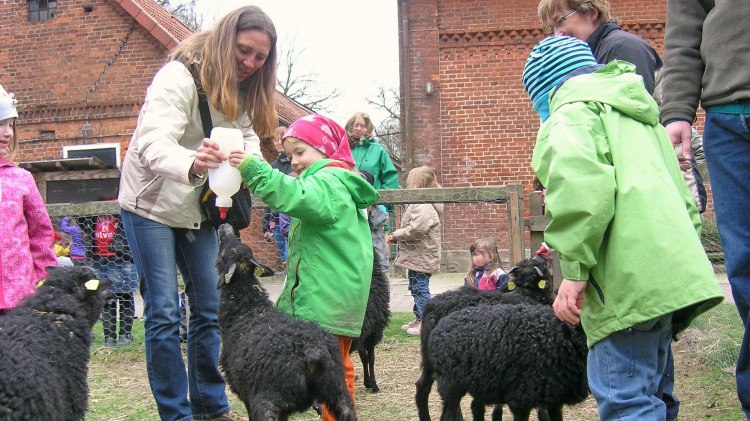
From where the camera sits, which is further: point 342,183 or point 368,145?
point 368,145

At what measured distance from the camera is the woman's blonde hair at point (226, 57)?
13.2ft

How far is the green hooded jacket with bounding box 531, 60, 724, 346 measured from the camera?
2656mm

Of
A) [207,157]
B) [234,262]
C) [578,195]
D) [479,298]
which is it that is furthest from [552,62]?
[479,298]

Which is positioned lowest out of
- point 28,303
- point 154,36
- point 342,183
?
point 28,303

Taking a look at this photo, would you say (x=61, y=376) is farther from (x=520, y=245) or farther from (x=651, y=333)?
(x=520, y=245)

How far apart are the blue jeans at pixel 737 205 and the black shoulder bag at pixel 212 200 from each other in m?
2.58

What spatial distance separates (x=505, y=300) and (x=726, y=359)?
2.06m

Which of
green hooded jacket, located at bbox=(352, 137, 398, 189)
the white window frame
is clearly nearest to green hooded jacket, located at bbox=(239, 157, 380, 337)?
green hooded jacket, located at bbox=(352, 137, 398, 189)

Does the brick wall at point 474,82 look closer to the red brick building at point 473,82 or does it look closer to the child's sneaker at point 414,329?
the red brick building at point 473,82

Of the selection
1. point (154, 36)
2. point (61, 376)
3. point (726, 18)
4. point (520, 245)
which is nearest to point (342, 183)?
point (61, 376)

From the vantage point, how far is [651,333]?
9.04 feet

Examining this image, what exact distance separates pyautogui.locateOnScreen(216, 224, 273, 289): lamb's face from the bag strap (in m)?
0.60

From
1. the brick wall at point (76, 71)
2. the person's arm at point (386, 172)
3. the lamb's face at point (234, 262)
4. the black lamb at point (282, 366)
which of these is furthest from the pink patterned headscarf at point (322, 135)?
the brick wall at point (76, 71)

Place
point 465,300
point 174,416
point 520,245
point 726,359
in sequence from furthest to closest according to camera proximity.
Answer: point 520,245 < point 726,359 < point 465,300 < point 174,416
